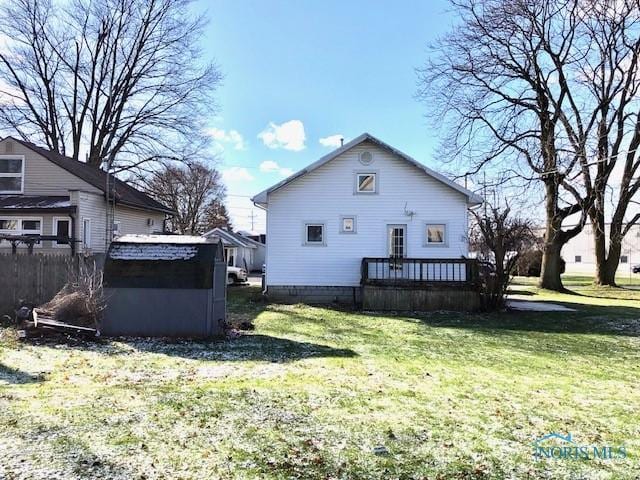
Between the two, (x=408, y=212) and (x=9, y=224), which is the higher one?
(x=408, y=212)

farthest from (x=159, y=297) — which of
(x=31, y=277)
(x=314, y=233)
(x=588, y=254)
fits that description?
(x=588, y=254)

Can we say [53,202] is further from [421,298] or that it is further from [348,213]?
[421,298]

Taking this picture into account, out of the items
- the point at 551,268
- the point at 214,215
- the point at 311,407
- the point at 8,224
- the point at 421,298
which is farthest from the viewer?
the point at 214,215

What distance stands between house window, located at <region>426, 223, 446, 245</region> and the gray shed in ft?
31.6

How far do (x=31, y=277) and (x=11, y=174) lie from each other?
35.9 feet

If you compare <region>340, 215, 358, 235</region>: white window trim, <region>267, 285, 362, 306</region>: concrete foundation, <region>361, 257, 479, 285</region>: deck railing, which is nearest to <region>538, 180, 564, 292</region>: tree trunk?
<region>361, 257, 479, 285</region>: deck railing

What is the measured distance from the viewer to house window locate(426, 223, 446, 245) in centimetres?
1717

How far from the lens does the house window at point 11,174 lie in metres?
20.1

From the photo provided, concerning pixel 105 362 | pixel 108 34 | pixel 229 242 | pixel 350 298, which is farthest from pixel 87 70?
pixel 105 362

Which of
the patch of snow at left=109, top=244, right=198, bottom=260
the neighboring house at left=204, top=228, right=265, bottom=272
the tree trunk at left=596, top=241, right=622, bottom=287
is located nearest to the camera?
the patch of snow at left=109, top=244, right=198, bottom=260

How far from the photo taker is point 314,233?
1752cm

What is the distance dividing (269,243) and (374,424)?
13043 mm

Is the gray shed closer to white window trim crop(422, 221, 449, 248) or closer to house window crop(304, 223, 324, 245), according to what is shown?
house window crop(304, 223, 324, 245)

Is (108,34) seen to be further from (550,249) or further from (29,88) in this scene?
(550,249)
